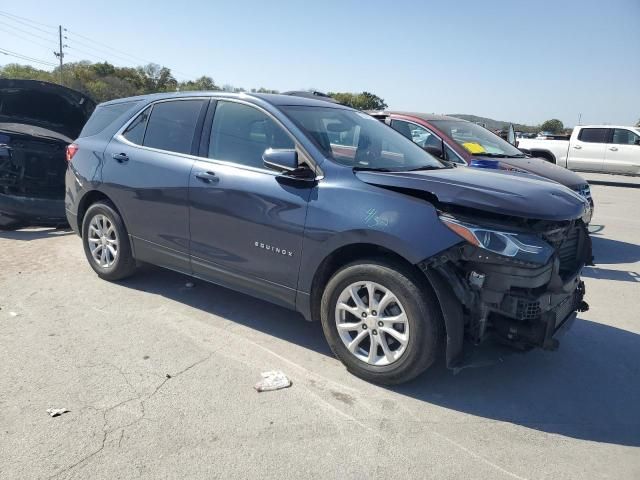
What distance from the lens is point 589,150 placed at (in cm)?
1778

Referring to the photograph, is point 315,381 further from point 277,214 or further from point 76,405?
point 76,405

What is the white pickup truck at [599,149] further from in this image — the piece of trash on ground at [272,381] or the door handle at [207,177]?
the piece of trash on ground at [272,381]

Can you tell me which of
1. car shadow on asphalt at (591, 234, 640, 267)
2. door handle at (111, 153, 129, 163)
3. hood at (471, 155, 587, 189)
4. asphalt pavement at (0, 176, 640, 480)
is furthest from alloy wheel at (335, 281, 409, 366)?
car shadow on asphalt at (591, 234, 640, 267)

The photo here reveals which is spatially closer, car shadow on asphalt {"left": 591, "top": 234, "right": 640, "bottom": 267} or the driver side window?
the driver side window

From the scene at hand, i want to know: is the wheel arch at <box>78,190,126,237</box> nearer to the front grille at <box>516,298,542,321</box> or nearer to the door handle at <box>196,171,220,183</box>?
the door handle at <box>196,171,220,183</box>

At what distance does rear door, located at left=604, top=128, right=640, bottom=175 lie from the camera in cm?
1733

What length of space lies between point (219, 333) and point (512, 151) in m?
5.55

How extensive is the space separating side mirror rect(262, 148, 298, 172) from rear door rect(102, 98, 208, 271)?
3.15ft

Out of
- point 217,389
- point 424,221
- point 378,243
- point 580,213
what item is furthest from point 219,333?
point 580,213

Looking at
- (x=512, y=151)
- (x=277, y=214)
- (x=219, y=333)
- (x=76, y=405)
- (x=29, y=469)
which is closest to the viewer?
(x=29, y=469)

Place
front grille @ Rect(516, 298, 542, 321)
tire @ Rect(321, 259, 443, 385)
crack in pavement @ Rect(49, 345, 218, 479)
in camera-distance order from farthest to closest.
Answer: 1. tire @ Rect(321, 259, 443, 385)
2. front grille @ Rect(516, 298, 542, 321)
3. crack in pavement @ Rect(49, 345, 218, 479)

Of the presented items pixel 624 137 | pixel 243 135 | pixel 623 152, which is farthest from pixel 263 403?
pixel 624 137

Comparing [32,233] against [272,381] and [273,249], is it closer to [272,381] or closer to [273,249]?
[273,249]

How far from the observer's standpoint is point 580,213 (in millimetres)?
3436
